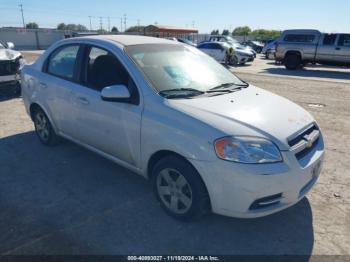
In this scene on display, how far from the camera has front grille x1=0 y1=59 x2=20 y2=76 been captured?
872 centimetres

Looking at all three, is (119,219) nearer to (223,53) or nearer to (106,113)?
(106,113)

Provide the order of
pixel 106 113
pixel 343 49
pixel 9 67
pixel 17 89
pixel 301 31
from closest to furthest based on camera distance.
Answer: pixel 106 113 < pixel 9 67 < pixel 17 89 < pixel 343 49 < pixel 301 31

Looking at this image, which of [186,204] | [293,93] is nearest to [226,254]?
[186,204]

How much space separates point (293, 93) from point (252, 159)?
27.6 feet

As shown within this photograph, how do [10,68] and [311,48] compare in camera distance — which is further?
[311,48]

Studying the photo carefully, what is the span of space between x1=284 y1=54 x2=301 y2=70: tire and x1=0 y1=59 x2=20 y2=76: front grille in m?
14.3

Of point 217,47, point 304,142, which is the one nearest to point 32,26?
point 217,47

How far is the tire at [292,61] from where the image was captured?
1809 cm

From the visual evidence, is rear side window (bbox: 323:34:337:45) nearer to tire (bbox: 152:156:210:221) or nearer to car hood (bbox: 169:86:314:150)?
car hood (bbox: 169:86:314:150)

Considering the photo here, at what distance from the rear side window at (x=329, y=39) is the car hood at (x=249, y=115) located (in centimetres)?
1530

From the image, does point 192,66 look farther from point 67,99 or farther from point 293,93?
point 293,93

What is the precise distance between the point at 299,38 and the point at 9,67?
1475 centimetres

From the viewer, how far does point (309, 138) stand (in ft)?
10.5

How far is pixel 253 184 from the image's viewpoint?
2.74 m
